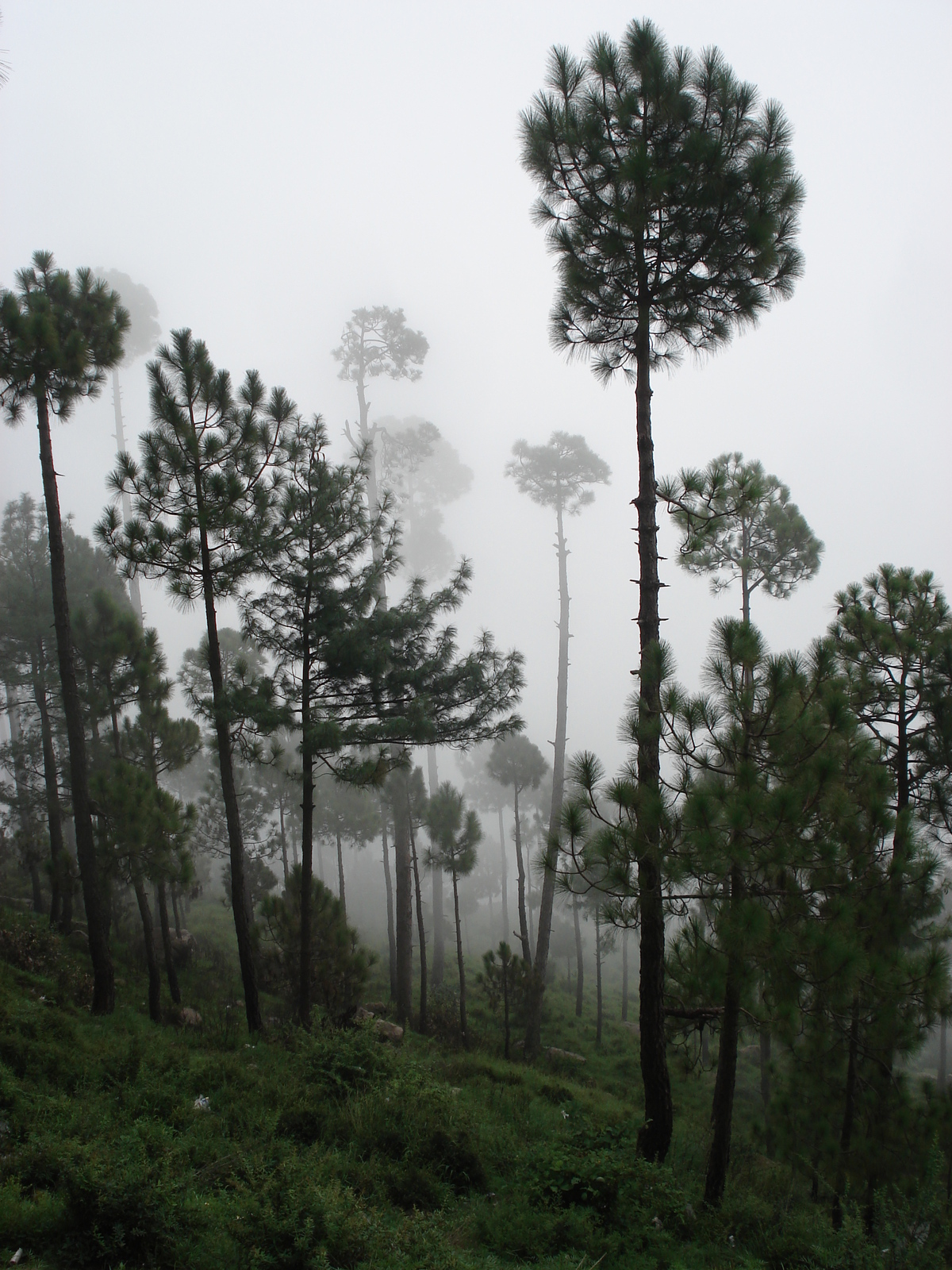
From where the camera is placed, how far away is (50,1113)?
503 centimetres

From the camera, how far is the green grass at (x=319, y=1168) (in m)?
3.65

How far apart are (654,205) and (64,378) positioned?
8.90m

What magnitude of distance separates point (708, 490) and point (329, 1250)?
6683mm

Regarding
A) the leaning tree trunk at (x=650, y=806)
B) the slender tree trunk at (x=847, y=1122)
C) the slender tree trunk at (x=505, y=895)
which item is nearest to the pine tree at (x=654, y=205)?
the leaning tree trunk at (x=650, y=806)

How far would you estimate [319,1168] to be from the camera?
15.9 ft

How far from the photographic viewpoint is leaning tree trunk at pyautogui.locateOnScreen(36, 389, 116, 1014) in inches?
373

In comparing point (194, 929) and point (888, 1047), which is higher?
point (888, 1047)

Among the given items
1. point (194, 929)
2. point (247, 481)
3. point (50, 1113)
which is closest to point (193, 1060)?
point (50, 1113)

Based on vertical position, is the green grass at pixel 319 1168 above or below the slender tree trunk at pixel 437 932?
above

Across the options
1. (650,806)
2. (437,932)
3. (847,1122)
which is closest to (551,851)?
(650,806)

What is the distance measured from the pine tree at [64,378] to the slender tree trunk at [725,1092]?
8.10 metres

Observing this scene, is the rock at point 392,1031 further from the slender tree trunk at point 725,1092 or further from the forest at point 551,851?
the slender tree trunk at point 725,1092

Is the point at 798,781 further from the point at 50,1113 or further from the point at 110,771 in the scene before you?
the point at 110,771

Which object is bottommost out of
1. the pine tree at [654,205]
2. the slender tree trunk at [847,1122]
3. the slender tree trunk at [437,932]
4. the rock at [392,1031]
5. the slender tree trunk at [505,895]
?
the slender tree trunk at [505,895]
